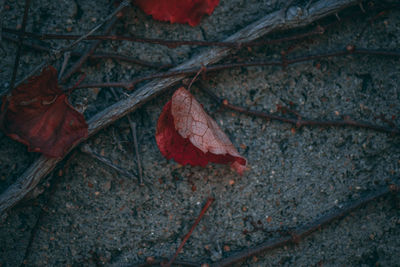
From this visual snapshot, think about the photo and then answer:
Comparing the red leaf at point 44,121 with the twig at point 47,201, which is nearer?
the red leaf at point 44,121

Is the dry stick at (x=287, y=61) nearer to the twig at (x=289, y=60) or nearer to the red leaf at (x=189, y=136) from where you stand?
the twig at (x=289, y=60)

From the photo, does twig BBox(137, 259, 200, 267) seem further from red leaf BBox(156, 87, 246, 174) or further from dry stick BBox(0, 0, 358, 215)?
dry stick BBox(0, 0, 358, 215)

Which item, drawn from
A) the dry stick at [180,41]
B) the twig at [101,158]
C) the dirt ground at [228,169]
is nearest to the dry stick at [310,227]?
the dirt ground at [228,169]

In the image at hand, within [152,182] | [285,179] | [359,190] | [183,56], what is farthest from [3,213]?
[359,190]

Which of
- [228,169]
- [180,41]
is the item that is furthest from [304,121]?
[180,41]

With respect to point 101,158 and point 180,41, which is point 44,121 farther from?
point 180,41

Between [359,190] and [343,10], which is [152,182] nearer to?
[359,190]
